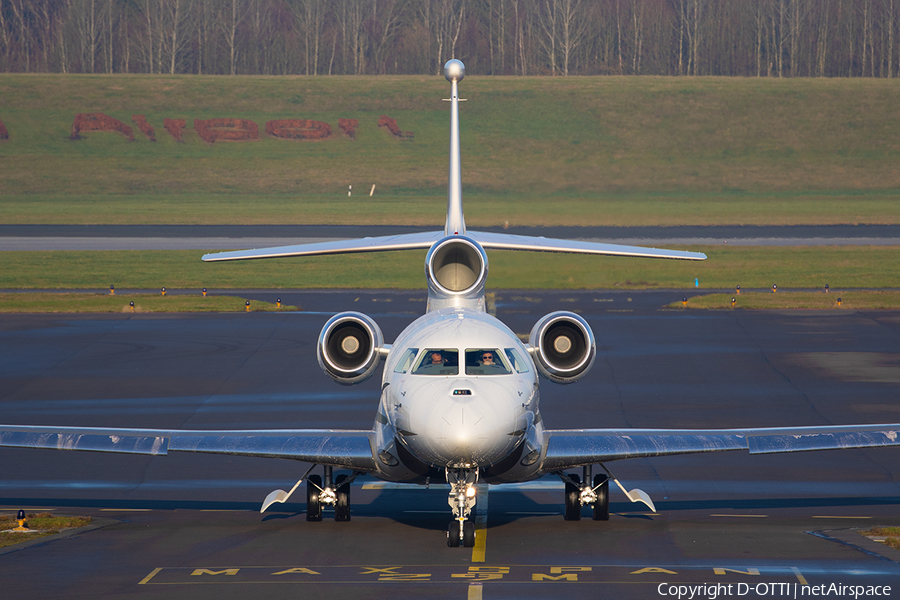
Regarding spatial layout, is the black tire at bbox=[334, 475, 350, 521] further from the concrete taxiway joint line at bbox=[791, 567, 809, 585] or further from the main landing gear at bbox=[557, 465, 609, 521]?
the concrete taxiway joint line at bbox=[791, 567, 809, 585]

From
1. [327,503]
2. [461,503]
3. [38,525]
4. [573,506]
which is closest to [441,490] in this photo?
[327,503]

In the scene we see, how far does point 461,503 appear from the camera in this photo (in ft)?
46.1

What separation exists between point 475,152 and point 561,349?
85.4m

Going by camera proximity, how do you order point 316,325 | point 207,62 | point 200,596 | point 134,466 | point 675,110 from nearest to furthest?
1. point 200,596
2. point 134,466
3. point 316,325
4. point 675,110
5. point 207,62

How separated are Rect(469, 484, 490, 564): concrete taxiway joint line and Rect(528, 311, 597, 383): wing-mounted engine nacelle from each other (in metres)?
2.09

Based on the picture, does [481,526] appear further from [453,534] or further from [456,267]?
[456,267]

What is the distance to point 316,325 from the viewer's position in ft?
123

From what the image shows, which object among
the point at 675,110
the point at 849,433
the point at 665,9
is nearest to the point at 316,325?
the point at 849,433

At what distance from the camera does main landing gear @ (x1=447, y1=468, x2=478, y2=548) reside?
14.0m

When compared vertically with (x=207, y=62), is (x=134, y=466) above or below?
below

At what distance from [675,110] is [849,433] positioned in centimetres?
9645

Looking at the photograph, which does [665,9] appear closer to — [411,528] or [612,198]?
[612,198]

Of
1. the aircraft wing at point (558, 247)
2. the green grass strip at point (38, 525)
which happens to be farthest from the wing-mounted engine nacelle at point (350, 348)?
the green grass strip at point (38, 525)

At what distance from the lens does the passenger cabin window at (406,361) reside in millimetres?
14758
